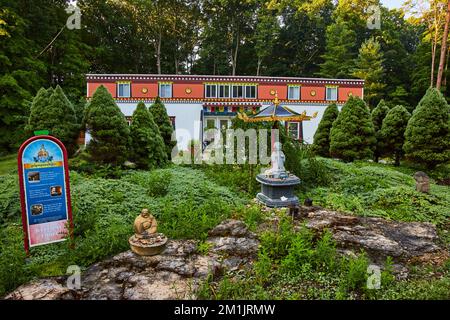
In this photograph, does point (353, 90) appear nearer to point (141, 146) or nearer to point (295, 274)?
point (141, 146)

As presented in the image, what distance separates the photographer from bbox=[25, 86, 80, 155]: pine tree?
11695mm

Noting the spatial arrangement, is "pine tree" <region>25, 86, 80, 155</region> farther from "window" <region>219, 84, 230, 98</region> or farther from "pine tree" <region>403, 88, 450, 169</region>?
"window" <region>219, 84, 230, 98</region>

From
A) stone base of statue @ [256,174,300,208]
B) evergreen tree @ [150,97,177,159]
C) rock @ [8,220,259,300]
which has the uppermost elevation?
evergreen tree @ [150,97,177,159]

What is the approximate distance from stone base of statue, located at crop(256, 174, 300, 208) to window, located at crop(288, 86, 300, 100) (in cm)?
1805

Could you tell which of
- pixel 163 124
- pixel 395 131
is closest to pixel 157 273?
A: pixel 163 124

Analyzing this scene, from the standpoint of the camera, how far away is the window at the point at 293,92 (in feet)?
86.3

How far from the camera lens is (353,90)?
26.7 metres

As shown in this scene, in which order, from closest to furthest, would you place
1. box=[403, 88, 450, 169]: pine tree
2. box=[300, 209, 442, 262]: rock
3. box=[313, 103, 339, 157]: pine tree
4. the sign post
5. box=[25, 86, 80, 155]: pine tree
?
Answer: 1. the sign post
2. box=[300, 209, 442, 262]: rock
3. box=[25, 86, 80, 155]: pine tree
4. box=[403, 88, 450, 169]: pine tree
5. box=[313, 103, 339, 157]: pine tree

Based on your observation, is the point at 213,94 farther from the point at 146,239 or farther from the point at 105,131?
the point at 146,239

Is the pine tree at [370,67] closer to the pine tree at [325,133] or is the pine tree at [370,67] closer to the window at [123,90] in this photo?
the pine tree at [325,133]

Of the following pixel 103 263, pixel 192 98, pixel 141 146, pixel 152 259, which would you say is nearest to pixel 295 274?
pixel 152 259

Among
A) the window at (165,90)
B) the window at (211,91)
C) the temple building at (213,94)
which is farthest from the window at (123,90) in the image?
the window at (211,91)

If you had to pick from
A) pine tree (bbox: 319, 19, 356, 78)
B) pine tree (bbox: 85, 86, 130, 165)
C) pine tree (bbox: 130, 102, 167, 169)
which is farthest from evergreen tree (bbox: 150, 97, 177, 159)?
pine tree (bbox: 319, 19, 356, 78)

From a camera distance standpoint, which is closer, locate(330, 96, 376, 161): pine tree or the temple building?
locate(330, 96, 376, 161): pine tree
